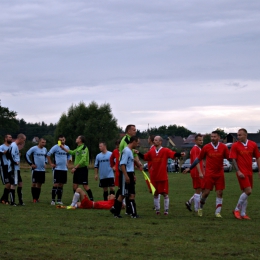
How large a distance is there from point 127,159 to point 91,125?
7800 centimetres

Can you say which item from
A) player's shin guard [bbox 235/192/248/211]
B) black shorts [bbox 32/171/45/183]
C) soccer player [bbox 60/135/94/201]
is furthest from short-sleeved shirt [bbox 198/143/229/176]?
black shorts [bbox 32/171/45/183]

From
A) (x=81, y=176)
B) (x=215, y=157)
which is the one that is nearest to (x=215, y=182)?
(x=215, y=157)

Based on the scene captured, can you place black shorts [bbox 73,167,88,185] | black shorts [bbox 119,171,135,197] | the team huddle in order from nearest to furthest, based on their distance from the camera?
black shorts [bbox 119,171,135,197] < the team huddle < black shorts [bbox 73,167,88,185]

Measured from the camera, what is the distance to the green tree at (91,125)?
298 feet

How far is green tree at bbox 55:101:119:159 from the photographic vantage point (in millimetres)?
90875

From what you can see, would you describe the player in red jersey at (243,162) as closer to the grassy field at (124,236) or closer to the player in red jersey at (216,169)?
the player in red jersey at (216,169)

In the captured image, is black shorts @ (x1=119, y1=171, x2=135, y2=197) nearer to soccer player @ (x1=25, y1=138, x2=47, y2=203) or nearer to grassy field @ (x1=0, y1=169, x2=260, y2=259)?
grassy field @ (x1=0, y1=169, x2=260, y2=259)

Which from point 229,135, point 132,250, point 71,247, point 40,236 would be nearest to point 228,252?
point 132,250

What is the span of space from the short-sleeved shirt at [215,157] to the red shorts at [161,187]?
3.58 ft

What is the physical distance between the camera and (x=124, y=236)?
10359 mm

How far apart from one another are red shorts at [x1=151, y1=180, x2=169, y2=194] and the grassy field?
635 mm

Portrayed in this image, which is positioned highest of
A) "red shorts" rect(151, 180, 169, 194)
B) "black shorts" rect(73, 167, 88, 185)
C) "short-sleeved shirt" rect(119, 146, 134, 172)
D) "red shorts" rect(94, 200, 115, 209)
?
"short-sleeved shirt" rect(119, 146, 134, 172)

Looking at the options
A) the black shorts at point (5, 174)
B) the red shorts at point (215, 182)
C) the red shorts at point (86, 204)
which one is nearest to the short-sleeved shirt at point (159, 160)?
the red shorts at point (215, 182)

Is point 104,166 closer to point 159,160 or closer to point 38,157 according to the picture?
point 38,157
